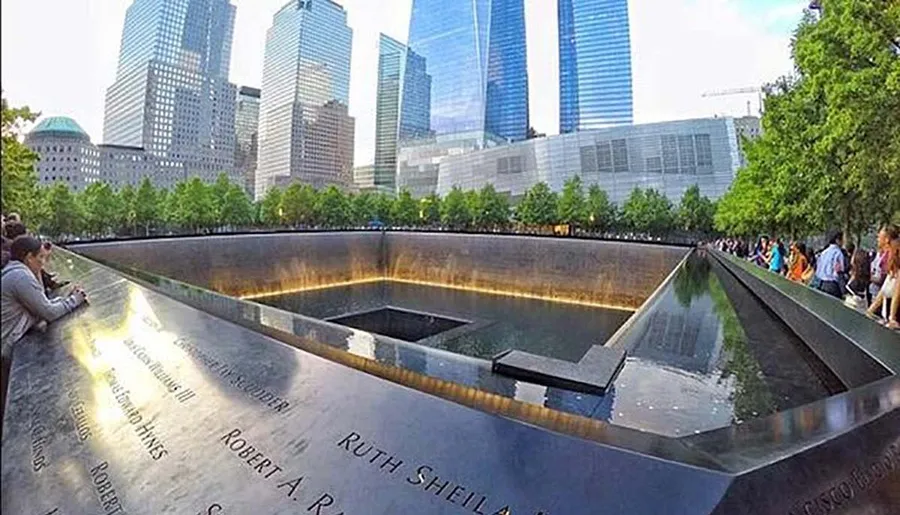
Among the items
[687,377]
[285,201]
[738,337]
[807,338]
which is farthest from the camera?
[285,201]

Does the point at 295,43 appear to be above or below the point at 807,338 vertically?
above

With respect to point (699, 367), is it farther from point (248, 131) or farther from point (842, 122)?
point (248, 131)

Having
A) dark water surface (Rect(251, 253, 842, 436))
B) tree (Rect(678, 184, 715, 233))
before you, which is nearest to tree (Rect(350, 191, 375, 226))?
tree (Rect(678, 184, 715, 233))

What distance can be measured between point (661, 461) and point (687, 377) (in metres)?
2.52

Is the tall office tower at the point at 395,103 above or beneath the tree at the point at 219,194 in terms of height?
above

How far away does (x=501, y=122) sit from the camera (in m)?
79.4

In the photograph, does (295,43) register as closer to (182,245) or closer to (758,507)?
(182,245)

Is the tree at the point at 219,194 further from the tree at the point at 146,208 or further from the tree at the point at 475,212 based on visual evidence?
the tree at the point at 475,212

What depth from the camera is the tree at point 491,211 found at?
4644 cm

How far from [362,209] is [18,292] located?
1813 inches

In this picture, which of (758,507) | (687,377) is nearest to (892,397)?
(758,507)

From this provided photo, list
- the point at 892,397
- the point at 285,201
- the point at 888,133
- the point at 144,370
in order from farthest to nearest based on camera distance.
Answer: the point at 285,201
the point at 888,133
the point at 144,370
the point at 892,397

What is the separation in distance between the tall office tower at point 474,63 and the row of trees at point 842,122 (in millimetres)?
65376

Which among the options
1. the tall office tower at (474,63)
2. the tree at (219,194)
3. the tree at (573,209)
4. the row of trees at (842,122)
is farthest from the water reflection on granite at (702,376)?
the tall office tower at (474,63)
